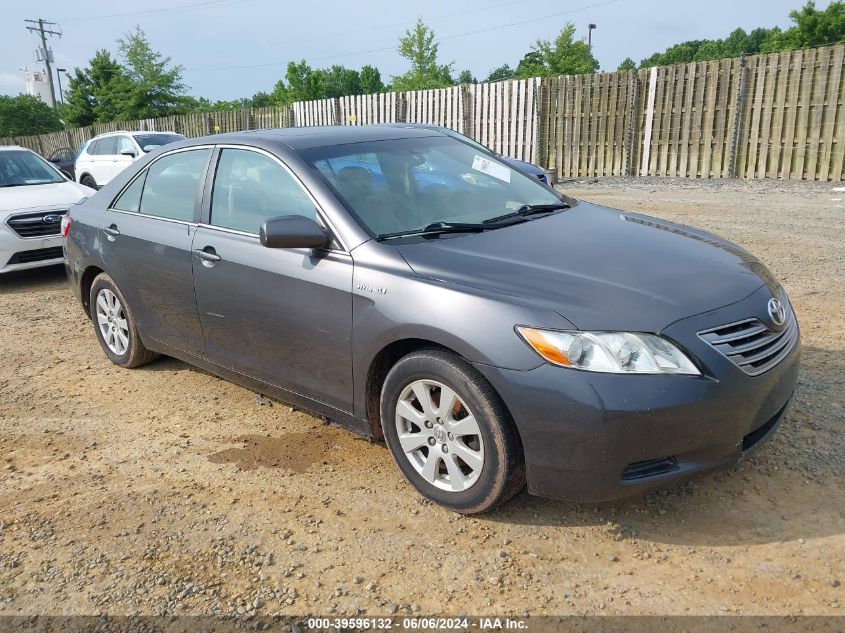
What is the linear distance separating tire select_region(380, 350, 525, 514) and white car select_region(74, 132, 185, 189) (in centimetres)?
1417

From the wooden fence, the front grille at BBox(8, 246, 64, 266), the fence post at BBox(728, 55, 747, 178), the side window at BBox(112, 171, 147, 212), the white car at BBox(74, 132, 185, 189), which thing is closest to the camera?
the side window at BBox(112, 171, 147, 212)

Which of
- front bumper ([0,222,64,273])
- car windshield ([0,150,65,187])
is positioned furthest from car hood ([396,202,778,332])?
car windshield ([0,150,65,187])

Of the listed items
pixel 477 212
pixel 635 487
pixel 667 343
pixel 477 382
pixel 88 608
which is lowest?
pixel 88 608

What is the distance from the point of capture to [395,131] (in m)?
4.44

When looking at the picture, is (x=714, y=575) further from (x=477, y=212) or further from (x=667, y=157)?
(x=667, y=157)

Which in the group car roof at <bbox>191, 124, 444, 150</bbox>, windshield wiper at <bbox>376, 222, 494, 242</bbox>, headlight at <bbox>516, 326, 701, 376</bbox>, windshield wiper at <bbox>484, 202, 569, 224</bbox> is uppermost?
car roof at <bbox>191, 124, 444, 150</bbox>

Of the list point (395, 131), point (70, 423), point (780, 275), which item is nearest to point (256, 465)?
point (70, 423)

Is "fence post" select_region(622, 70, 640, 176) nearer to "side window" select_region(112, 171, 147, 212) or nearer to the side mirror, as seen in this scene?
"side window" select_region(112, 171, 147, 212)

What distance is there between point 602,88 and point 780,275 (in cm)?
979

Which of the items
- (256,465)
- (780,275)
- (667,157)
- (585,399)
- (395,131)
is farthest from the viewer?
(667,157)

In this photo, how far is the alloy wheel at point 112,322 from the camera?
5.21 metres

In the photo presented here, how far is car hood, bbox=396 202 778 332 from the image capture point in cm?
286

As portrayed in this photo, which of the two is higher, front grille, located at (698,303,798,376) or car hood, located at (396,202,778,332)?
car hood, located at (396,202,778,332)

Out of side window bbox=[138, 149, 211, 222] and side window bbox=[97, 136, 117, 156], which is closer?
side window bbox=[138, 149, 211, 222]
